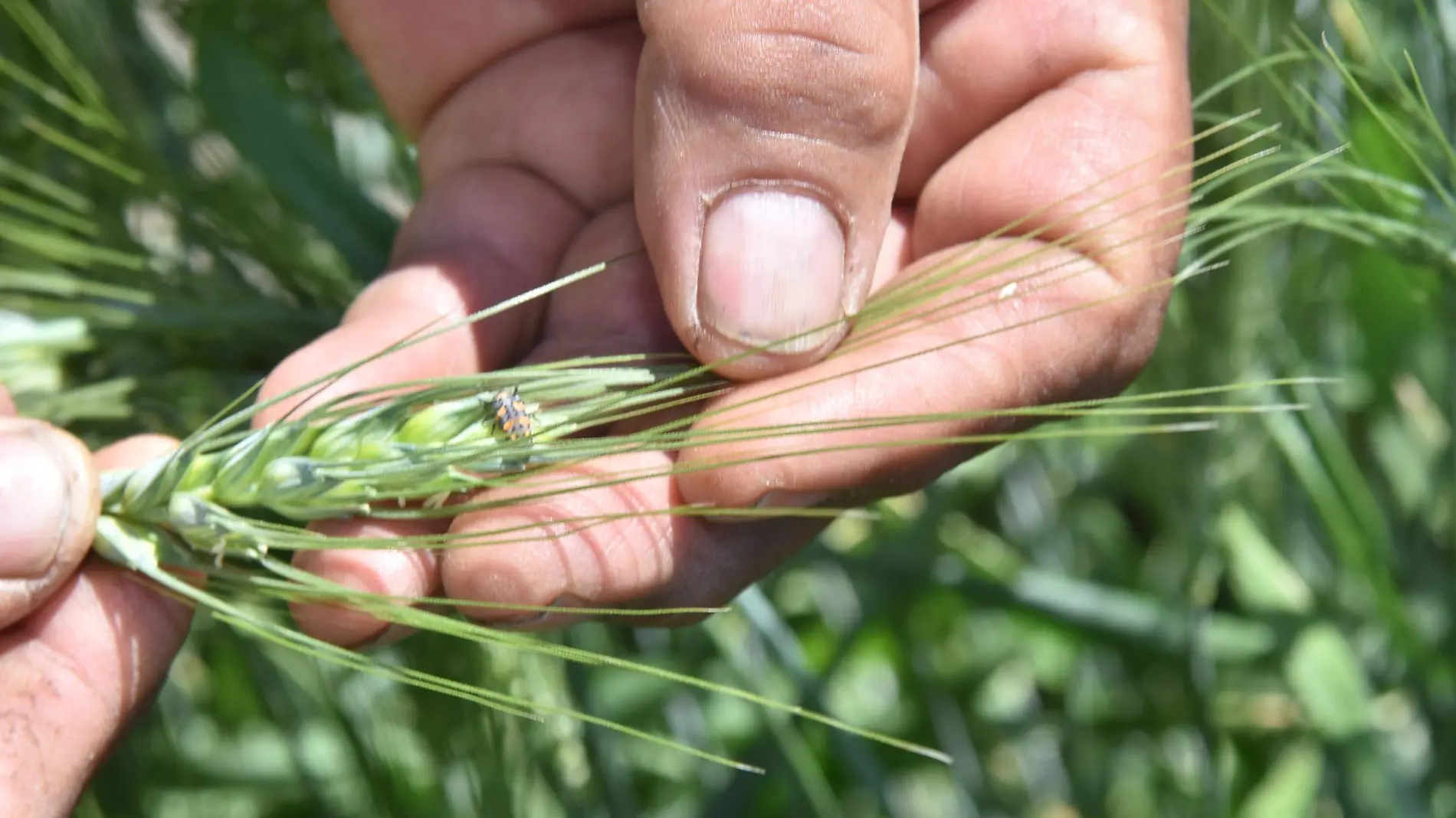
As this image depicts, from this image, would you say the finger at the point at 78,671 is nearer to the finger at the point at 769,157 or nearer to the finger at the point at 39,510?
the finger at the point at 39,510

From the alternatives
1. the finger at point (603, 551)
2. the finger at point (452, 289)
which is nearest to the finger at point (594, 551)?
the finger at point (603, 551)

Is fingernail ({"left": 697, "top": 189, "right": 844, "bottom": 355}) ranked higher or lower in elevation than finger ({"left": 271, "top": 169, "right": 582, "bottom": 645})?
lower

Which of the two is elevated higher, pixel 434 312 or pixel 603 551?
pixel 434 312

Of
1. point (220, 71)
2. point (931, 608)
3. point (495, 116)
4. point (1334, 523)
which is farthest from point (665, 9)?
point (931, 608)

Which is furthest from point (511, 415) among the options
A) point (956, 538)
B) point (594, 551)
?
point (956, 538)

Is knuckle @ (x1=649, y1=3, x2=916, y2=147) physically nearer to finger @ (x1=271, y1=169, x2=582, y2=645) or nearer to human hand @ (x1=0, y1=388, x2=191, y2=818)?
finger @ (x1=271, y1=169, x2=582, y2=645)

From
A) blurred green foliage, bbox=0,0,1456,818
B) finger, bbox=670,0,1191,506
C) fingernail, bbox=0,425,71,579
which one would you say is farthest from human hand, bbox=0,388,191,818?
finger, bbox=670,0,1191,506

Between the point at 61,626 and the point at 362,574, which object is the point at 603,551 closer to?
the point at 362,574
